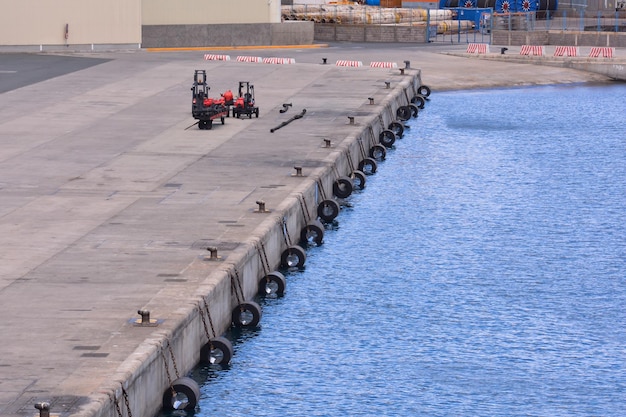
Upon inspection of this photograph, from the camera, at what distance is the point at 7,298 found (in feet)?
103

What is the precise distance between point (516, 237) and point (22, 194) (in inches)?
685

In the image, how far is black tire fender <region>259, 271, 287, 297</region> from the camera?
38.2m

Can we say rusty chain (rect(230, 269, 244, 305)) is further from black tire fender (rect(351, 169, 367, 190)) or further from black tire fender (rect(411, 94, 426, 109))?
black tire fender (rect(411, 94, 426, 109))

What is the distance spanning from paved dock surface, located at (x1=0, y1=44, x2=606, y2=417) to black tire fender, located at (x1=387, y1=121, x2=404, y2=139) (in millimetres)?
1969

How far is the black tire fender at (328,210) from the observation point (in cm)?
4884

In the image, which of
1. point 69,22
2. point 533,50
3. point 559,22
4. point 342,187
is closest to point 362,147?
point 342,187

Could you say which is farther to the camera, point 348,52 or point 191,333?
point 348,52

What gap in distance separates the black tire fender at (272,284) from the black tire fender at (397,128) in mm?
34972

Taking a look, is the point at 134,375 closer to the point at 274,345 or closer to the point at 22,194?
the point at 274,345

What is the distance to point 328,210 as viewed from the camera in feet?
161

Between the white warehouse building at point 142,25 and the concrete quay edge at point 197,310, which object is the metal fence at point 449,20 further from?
the concrete quay edge at point 197,310

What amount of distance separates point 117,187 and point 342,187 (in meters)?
10.7

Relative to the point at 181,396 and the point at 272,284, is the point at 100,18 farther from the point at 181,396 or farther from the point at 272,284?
the point at 181,396

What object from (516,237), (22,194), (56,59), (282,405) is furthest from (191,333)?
(56,59)
